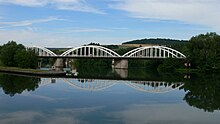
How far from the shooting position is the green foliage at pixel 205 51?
209 ft

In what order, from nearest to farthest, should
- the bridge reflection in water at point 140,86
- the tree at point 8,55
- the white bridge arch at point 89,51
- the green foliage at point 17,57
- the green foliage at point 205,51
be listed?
the bridge reflection in water at point 140,86 → the green foliage at point 17,57 → the tree at point 8,55 → the green foliage at point 205,51 → the white bridge arch at point 89,51

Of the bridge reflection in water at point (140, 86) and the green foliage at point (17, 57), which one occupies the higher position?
the green foliage at point (17, 57)

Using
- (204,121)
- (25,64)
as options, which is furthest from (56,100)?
(25,64)

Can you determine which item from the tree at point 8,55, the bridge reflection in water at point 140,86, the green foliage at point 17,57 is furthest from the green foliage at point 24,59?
the bridge reflection in water at point 140,86

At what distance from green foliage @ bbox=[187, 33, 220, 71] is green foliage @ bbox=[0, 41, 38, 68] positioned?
31.9 metres

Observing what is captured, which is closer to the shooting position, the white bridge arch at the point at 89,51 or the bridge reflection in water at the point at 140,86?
the bridge reflection in water at the point at 140,86

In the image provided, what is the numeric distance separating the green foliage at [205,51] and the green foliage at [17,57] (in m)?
31.9

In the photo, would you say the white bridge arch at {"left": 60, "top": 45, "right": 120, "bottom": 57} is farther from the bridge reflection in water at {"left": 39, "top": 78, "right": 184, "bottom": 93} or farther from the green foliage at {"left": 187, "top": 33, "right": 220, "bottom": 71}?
the bridge reflection in water at {"left": 39, "top": 78, "right": 184, "bottom": 93}

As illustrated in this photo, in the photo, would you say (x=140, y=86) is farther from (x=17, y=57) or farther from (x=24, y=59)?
(x=17, y=57)

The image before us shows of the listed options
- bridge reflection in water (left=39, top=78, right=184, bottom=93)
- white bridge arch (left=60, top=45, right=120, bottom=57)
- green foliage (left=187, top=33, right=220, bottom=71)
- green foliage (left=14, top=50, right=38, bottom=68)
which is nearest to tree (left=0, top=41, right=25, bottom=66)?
green foliage (left=14, top=50, right=38, bottom=68)

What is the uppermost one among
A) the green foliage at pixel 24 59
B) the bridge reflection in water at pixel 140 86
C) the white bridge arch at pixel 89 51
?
the white bridge arch at pixel 89 51

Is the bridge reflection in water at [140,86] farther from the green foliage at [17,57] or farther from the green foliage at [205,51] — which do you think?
the green foliage at [205,51]

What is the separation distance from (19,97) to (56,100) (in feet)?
10.3

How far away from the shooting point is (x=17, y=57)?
5975 centimetres
